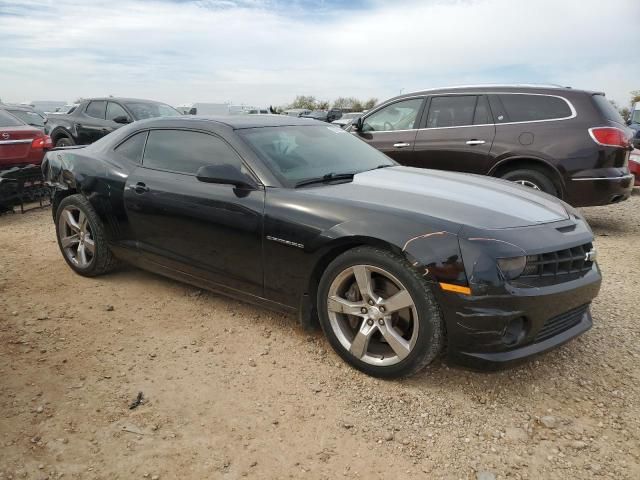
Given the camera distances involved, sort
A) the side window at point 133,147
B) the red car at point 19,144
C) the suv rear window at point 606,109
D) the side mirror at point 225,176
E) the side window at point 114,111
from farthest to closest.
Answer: the side window at point 114,111, the red car at point 19,144, the suv rear window at point 606,109, the side window at point 133,147, the side mirror at point 225,176

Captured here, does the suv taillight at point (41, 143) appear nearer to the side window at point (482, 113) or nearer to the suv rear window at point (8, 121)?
the suv rear window at point (8, 121)

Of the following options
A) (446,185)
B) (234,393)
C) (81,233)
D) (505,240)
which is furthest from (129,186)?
(505,240)

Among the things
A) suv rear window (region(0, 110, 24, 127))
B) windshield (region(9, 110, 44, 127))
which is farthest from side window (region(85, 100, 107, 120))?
windshield (region(9, 110, 44, 127))

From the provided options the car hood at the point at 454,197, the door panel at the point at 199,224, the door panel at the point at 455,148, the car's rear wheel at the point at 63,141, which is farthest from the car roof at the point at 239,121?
the car's rear wheel at the point at 63,141

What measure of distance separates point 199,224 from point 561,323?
2334 mm

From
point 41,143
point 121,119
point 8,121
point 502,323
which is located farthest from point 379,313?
point 121,119

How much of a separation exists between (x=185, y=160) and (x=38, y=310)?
5.21 ft

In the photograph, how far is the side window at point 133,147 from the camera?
411 centimetres

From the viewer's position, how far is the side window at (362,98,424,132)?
6898 mm

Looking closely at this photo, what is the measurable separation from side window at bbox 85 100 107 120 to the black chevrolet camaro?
284 inches

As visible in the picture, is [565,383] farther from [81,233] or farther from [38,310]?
[81,233]

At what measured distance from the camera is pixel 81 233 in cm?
448

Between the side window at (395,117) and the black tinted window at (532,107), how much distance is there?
1.14m

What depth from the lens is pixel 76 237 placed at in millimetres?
4555
